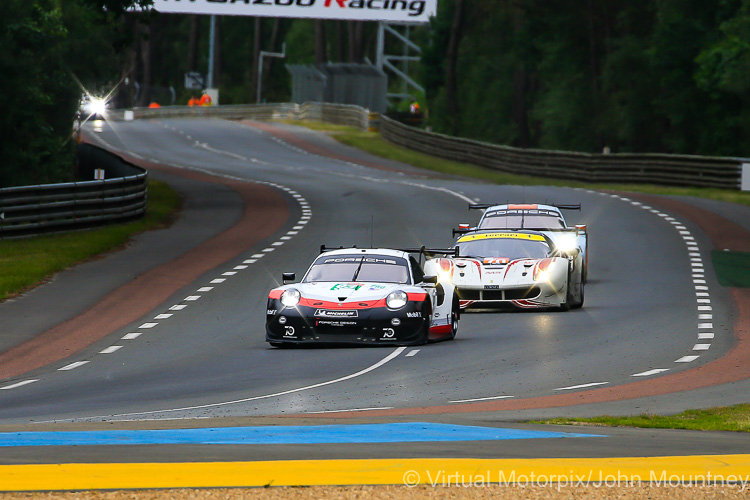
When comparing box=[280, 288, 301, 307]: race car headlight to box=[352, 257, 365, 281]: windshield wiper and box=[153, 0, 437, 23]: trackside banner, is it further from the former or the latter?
box=[153, 0, 437, 23]: trackside banner

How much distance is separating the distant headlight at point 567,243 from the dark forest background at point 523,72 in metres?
15.6

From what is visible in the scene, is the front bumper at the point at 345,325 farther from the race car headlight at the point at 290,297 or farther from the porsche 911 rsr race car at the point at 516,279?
the porsche 911 rsr race car at the point at 516,279

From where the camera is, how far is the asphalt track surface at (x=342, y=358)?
10406mm

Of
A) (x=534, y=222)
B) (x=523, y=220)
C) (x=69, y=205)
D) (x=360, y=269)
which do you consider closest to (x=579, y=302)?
(x=534, y=222)

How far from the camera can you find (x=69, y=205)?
105 feet

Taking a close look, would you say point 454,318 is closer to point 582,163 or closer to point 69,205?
Result: point 69,205

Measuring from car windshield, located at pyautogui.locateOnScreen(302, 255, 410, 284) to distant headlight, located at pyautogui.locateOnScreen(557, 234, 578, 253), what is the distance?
4.23 m

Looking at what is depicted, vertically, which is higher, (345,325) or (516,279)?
(516,279)

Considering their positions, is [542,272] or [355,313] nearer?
[355,313]

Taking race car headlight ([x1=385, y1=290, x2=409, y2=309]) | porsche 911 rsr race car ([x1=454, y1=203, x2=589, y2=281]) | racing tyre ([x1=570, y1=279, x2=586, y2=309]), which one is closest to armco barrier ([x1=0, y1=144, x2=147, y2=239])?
porsche 911 rsr race car ([x1=454, y1=203, x2=589, y2=281])

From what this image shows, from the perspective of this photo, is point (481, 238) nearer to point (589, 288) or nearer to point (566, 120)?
point (589, 288)

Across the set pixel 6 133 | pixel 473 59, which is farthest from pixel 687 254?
pixel 473 59

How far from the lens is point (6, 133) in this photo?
33.8m

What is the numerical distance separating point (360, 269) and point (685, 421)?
24.1ft
